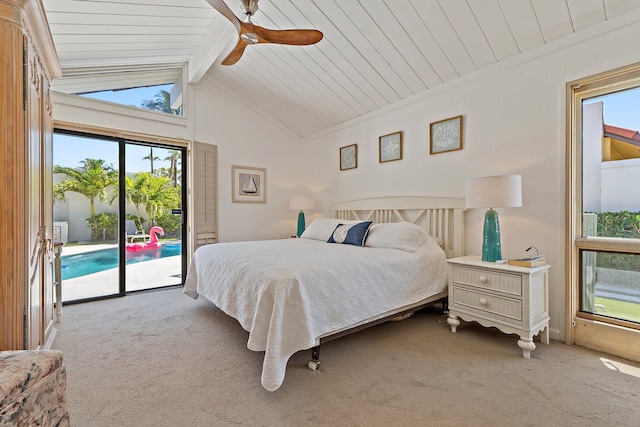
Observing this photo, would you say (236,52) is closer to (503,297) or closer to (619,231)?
(503,297)

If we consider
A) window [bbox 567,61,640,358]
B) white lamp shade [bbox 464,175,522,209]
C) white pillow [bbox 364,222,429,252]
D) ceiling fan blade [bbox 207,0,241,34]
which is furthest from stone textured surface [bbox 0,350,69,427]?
window [bbox 567,61,640,358]

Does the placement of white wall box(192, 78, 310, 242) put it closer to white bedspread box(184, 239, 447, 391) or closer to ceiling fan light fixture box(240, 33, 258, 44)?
white bedspread box(184, 239, 447, 391)

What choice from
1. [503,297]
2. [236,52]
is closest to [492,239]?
[503,297]

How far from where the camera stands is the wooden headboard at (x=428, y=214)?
3062mm

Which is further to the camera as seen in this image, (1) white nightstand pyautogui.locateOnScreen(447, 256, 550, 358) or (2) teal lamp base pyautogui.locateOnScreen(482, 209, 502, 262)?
(2) teal lamp base pyautogui.locateOnScreen(482, 209, 502, 262)

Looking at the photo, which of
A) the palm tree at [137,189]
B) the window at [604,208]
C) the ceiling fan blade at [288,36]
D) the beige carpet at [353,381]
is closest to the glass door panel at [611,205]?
the window at [604,208]

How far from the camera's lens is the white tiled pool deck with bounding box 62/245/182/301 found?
11.5 feet

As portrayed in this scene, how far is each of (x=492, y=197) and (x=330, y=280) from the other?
149 centimetres

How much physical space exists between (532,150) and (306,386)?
2651 mm

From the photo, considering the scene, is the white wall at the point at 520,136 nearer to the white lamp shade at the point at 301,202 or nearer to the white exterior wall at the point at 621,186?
the white exterior wall at the point at 621,186

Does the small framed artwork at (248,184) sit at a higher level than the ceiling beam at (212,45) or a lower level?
lower

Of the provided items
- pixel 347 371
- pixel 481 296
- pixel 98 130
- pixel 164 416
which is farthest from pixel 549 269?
pixel 98 130

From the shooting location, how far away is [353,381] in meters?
1.82

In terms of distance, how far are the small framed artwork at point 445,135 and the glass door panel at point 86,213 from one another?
12.8ft
